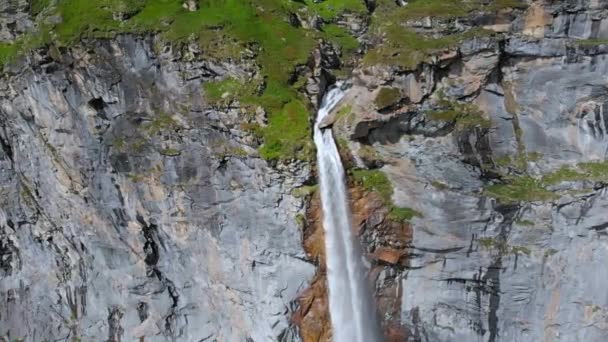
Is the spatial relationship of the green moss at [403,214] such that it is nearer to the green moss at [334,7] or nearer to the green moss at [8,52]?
the green moss at [334,7]

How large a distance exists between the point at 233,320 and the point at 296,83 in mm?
7248

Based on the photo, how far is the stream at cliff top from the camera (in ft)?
48.0

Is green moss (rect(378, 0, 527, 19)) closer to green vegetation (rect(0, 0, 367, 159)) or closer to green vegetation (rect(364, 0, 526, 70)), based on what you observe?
green vegetation (rect(364, 0, 526, 70))

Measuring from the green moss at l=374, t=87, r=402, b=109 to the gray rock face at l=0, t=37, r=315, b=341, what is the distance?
2.56 meters

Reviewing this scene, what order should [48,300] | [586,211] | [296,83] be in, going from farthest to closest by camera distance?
[48,300]
[296,83]
[586,211]

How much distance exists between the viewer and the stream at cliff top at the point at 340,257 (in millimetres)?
14617

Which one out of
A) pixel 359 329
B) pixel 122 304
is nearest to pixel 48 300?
pixel 122 304

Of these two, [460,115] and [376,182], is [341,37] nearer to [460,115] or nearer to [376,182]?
[460,115]

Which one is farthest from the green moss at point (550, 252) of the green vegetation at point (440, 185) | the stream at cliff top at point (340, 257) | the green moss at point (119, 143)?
the green moss at point (119, 143)

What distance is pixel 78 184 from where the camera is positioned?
55.3 ft

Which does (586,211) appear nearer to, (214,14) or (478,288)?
(478,288)

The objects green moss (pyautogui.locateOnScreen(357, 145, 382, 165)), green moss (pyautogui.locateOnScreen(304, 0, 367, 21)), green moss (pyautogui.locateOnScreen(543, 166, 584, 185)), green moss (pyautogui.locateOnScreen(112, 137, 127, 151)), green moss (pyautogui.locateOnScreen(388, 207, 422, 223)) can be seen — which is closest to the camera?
green moss (pyautogui.locateOnScreen(543, 166, 584, 185))

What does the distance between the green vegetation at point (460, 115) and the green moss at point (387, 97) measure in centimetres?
95

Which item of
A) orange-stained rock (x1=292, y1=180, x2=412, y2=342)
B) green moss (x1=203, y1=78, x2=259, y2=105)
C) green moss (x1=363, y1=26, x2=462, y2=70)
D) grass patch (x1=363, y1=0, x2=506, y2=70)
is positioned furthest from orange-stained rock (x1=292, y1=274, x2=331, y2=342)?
grass patch (x1=363, y1=0, x2=506, y2=70)
